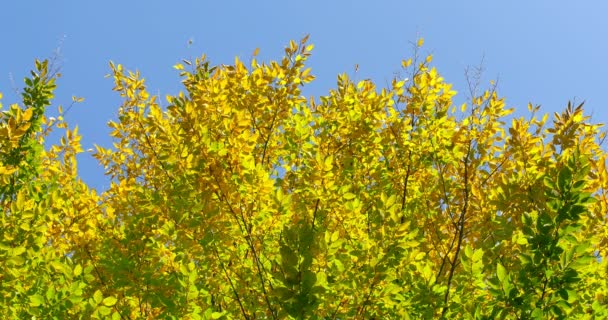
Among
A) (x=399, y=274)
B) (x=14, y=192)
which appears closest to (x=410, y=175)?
(x=399, y=274)

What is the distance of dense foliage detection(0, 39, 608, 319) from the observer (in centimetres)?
368

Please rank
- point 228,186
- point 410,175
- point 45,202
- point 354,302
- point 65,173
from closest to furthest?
point 354,302, point 228,186, point 45,202, point 410,175, point 65,173

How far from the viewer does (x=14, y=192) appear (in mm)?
5375

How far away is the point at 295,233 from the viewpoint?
11.3ft

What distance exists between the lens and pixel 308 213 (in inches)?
187

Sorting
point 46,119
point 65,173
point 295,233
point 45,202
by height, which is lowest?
point 295,233

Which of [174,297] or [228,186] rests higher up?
[228,186]

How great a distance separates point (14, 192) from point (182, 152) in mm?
1977

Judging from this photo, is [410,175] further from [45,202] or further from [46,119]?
[46,119]

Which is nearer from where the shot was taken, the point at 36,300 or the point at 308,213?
the point at 36,300

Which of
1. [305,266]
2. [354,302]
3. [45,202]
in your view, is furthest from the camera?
[45,202]

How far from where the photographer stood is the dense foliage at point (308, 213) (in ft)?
12.1

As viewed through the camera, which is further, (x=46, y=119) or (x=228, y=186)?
(x=46, y=119)

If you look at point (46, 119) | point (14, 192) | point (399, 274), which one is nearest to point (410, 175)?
point (399, 274)
